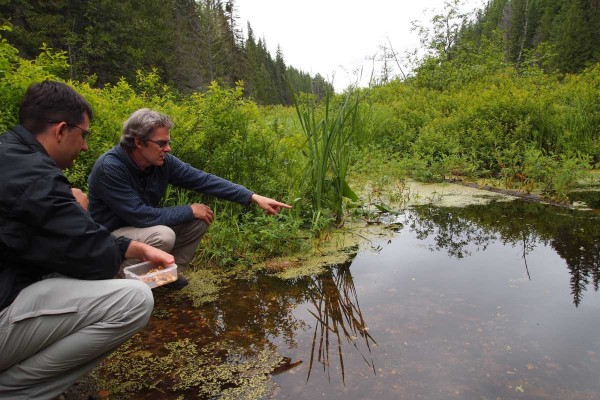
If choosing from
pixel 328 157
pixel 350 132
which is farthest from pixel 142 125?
pixel 350 132

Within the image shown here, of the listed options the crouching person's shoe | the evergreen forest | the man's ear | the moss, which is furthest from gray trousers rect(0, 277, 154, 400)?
the evergreen forest

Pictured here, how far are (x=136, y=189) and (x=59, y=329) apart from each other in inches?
49.0

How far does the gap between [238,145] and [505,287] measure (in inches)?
97.1

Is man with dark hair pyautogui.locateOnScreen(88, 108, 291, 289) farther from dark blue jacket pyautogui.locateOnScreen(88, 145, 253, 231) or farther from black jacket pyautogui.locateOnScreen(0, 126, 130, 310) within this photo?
black jacket pyautogui.locateOnScreen(0, 126, 130, 310)

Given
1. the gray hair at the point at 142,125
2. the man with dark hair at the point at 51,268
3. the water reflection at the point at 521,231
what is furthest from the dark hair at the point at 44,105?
the water reflection at the point at 521,231

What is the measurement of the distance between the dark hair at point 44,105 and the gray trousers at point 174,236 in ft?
3.69

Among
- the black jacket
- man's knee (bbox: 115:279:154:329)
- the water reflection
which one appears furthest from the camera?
the water reflection

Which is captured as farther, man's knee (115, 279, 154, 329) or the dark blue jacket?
the dark blue jacket

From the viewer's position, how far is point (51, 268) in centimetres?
141

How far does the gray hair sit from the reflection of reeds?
57.3 inches

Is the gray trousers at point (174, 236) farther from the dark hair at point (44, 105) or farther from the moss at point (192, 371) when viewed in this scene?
the dark hair at point (44, 105)

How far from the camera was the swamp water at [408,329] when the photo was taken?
175 cm

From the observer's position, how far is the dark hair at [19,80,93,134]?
145cm

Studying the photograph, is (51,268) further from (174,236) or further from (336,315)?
(336,315)
